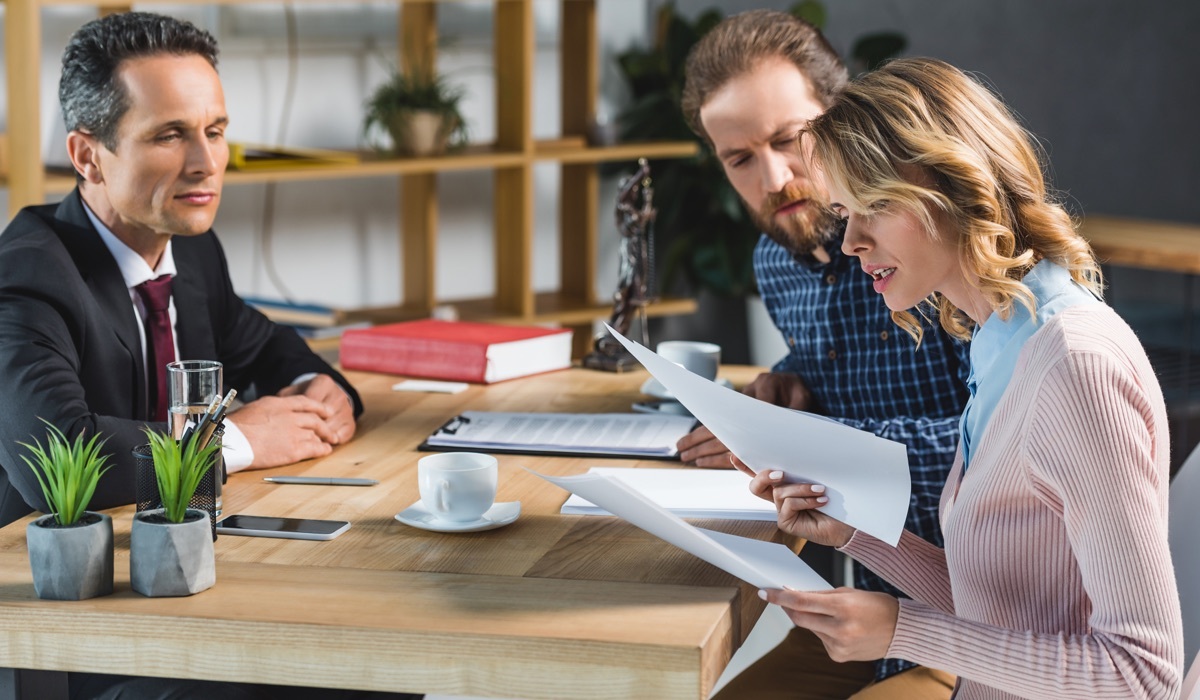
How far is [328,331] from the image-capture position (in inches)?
126

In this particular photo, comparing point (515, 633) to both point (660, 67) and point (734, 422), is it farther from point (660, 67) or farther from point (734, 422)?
point (660, 67)

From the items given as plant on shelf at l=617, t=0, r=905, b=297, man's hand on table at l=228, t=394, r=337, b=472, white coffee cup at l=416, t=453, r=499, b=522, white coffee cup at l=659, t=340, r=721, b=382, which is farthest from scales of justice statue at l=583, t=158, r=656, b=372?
Answer: plant on shelf at l=617, t=0, r=905, b=297

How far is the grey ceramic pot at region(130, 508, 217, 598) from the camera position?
1240 millimetres

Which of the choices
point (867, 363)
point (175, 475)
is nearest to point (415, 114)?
point (867, 363)

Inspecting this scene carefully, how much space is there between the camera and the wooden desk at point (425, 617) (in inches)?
45.6

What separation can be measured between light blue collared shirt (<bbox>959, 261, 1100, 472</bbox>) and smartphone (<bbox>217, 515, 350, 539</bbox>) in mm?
682

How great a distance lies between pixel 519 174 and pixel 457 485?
2572 mm

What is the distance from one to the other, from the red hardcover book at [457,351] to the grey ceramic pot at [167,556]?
98 centimetres

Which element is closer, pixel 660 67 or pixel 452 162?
pixel 452 162

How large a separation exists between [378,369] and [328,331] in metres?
Result: 0.93

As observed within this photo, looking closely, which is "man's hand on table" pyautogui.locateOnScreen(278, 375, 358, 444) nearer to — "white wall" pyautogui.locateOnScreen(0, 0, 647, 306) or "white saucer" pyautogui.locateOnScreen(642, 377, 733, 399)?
"white saucer" pyautogui.locateOnScreen(642, 377, 733, 399)

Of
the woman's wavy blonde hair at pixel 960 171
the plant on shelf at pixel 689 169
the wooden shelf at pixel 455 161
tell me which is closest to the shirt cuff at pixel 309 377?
the woman's wavy blonde hair at pixel 960 171

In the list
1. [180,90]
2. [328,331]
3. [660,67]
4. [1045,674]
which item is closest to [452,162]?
[328,331]

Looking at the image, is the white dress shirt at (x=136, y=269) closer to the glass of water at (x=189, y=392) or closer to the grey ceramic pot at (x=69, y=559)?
the glass of water at (x=189, y=392)
